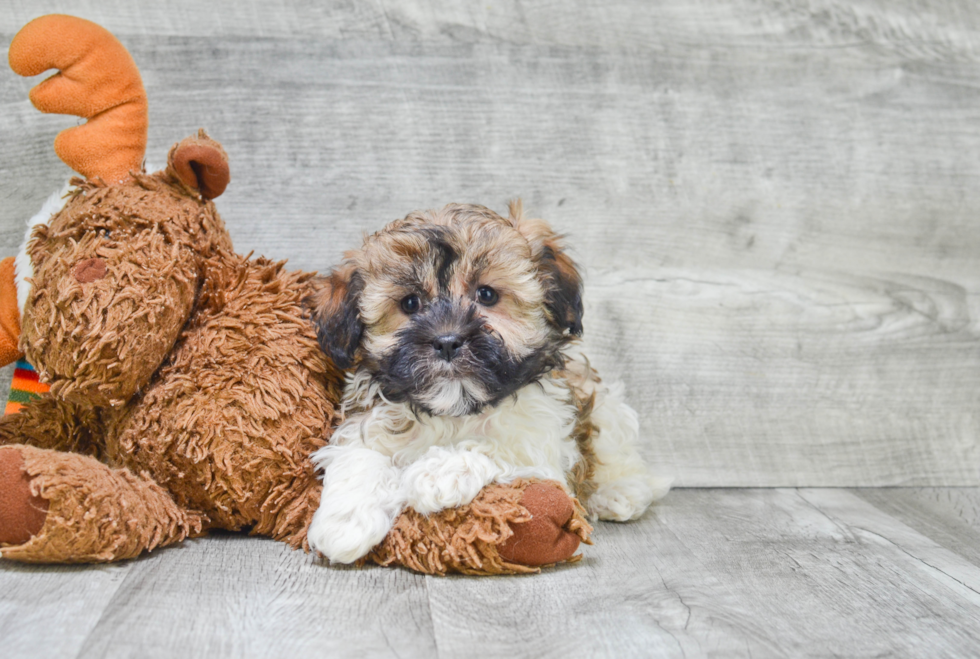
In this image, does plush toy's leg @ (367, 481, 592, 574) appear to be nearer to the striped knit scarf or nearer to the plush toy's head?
the plush toy's head

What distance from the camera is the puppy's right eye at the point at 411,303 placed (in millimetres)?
1899

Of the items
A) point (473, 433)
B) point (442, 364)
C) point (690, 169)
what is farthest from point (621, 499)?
point (690, 169)

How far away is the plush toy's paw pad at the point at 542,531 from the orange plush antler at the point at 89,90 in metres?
1.18

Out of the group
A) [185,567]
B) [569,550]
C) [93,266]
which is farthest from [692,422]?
[93,266]

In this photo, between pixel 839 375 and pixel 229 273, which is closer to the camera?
pixel 229 273

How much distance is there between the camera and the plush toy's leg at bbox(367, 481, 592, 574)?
1794 mm

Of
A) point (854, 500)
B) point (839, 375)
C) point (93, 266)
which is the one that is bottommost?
point (854, 500)

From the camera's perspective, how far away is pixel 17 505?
64.7 inches

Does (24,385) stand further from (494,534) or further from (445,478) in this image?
(494,534)

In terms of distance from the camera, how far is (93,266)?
1.86 metres

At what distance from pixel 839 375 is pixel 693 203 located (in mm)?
756

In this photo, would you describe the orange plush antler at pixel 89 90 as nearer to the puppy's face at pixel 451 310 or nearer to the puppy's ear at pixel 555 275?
the puppy's face at pixel 451 310

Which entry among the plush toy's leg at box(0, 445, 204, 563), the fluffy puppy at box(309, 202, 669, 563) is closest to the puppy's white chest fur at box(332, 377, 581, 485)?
the fluffy puppy at box(309, 202, 669, 563)

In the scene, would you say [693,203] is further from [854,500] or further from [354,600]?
[354,600]
